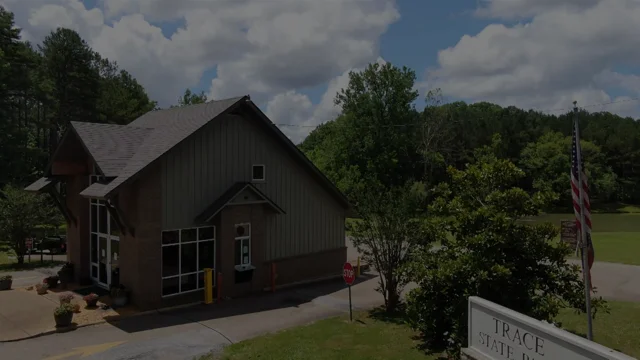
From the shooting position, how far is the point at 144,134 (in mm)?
18734

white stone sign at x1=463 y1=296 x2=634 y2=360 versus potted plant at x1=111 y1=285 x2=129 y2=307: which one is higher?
white stone sign at x1=463 y1=296 x2=634 y2=360

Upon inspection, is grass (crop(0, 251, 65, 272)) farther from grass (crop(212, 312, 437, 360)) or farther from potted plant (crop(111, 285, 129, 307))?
grass (crop(212, 312, 437, 360))

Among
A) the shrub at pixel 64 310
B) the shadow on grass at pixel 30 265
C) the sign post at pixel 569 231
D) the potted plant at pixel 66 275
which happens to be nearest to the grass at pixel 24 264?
the shadow on grass at pixel 30 265

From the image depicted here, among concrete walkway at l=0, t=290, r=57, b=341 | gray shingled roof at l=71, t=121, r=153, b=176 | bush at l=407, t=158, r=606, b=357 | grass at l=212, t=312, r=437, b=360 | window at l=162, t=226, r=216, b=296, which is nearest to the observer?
bush at l=407, t=158, r=606, b=357

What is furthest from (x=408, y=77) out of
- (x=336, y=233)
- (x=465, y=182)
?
(x=465, y=182)

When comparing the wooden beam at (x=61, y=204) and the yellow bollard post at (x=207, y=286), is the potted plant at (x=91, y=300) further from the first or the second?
the wooden beam at (x=61, y=204)

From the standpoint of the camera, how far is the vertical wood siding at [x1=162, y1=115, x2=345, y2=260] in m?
16.5

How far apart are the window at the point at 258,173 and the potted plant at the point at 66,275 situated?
25.6 feet

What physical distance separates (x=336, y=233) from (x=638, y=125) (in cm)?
7967

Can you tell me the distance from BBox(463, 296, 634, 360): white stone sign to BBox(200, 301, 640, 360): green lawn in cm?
228

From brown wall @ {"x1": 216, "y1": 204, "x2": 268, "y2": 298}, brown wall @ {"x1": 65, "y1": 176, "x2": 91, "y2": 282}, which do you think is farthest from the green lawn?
brown wall @ {"x1": 65, "y1": 176, "x2": 91, "y2": 282}

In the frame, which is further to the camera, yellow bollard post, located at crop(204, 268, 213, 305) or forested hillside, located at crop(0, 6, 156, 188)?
forested hillside, located at crop(0, 6, 156, 188)

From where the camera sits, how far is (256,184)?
19.1 metres

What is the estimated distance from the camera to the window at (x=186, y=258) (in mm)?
16219
